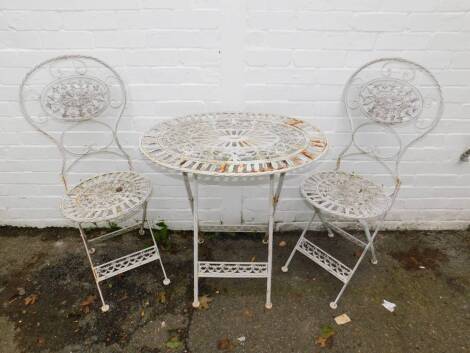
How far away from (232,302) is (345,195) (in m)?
1.06

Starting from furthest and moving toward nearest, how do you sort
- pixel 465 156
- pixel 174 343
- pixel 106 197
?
pixel 465 156 < pixel 106 197 < pixel 174 343

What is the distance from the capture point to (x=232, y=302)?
216 cm

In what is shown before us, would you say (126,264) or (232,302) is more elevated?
(126,264)

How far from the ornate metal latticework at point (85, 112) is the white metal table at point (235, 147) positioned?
40 centimetres

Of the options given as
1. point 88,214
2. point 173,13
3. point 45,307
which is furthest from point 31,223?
point 173,13

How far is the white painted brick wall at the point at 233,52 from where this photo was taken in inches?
79.0

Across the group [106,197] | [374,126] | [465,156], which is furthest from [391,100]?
[106,197]

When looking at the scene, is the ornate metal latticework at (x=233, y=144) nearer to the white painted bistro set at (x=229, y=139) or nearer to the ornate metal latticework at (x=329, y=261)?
the white painted bistro set at (x=229, y=139)

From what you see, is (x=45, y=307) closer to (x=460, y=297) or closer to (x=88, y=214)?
(x=88, y=214)

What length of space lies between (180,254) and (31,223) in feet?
4.70

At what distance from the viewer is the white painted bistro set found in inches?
72.8

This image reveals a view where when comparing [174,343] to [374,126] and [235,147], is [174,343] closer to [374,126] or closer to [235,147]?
[235,147]

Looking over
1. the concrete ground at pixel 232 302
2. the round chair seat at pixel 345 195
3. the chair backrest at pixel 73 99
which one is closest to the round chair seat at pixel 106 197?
the chair backrest at pixel 73 99

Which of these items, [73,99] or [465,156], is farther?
[465,156]
